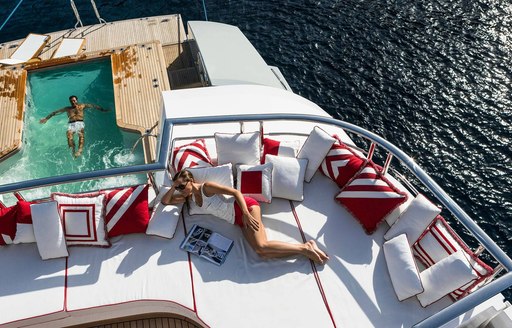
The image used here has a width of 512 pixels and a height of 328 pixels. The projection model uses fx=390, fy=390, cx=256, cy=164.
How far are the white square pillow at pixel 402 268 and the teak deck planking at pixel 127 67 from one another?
5182 millimetres

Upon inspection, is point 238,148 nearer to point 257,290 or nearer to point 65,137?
point 257,290

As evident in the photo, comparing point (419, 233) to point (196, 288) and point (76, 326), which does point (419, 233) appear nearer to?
point (196, 288)

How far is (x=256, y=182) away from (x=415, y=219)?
218cm

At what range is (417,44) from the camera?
14078 millimetres

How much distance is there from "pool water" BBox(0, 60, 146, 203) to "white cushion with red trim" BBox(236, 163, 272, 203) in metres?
3.20

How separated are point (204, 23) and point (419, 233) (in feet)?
29.9

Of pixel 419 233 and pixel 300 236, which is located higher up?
pixel 419 233

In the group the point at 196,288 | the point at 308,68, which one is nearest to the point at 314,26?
the point at 308,68

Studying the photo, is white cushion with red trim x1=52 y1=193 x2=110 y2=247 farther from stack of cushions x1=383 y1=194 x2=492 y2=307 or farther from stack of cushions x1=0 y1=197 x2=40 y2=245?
stack of cushions x1=383 y1=194 x2=492 y2=307

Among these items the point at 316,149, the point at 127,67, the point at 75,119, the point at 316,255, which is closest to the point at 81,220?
the point at 316,255

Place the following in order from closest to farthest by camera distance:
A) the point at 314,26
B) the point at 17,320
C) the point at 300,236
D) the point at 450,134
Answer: the point at 17,320, the point at 300,236, the point at 450,134, the point at 314,26

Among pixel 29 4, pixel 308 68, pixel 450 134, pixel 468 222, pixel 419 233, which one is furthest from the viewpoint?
pixel 29 4

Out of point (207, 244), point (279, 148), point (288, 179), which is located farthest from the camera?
point (279, 148)

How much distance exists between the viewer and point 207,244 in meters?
5.24
